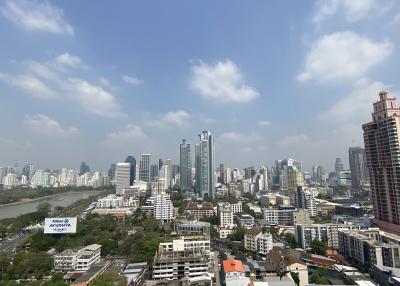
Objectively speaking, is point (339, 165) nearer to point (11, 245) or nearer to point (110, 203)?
point (110, 203)

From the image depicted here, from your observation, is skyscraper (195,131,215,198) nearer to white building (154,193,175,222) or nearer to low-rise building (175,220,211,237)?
white building (154,193,175,222)

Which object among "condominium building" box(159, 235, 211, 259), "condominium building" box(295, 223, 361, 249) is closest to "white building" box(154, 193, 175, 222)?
"condominium building" box(159, 235, 211, 259)

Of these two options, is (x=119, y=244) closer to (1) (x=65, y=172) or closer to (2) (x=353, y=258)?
(2) (x=353, y=258)

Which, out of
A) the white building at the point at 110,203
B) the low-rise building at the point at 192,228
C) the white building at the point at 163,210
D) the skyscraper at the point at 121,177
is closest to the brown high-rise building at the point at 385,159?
the low-rise building at the point at 192,228

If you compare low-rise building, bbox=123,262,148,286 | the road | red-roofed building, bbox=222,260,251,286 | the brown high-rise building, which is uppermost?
the brown high-rise building

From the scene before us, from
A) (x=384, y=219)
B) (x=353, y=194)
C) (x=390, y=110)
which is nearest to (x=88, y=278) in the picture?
(x=384, y=219)

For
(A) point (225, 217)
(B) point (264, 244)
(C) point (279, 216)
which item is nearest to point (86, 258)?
(B) point (264, 244)
